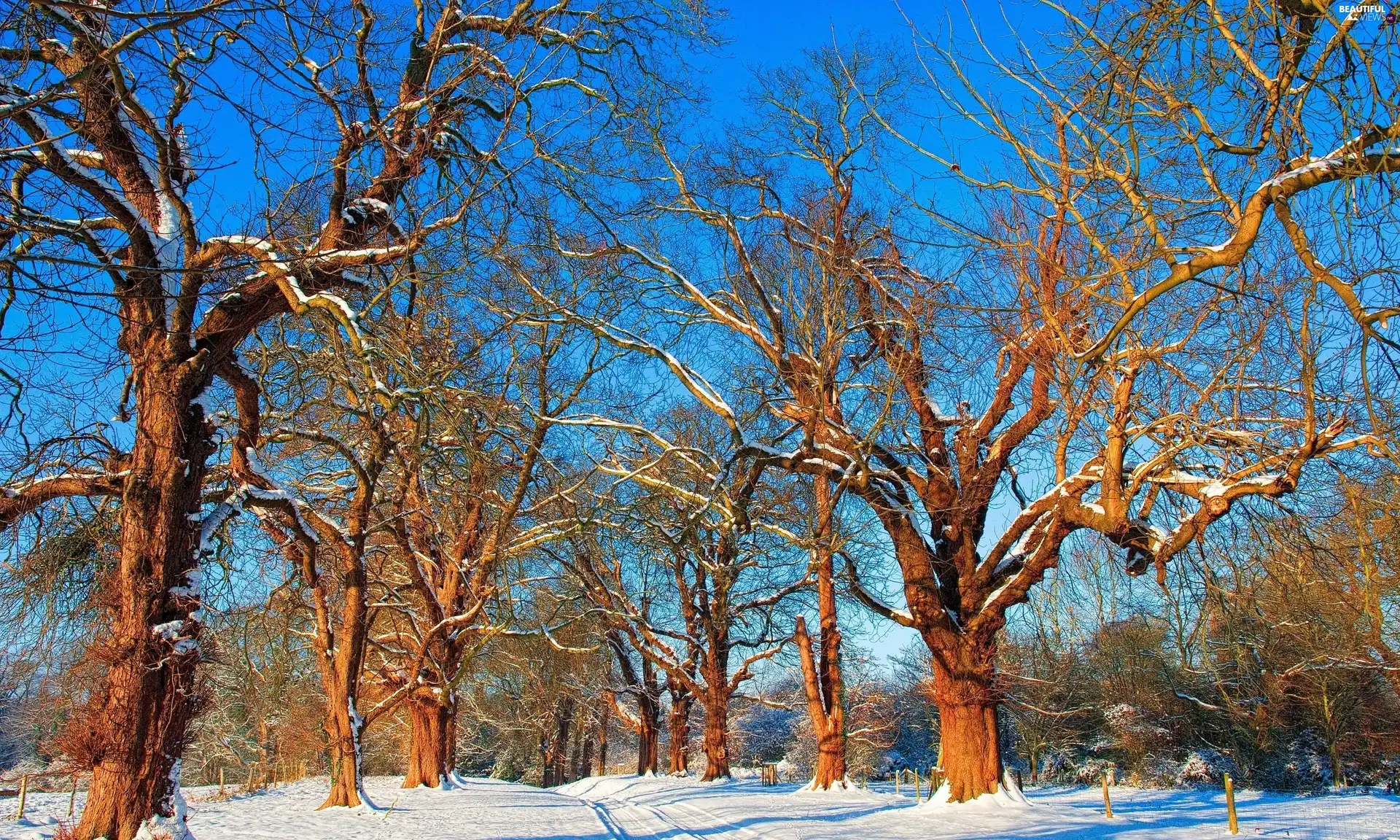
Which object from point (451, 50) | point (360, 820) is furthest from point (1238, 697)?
point (451, 50)

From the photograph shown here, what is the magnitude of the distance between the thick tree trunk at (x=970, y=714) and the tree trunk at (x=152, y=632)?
30.7 ft

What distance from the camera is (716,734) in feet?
79.2

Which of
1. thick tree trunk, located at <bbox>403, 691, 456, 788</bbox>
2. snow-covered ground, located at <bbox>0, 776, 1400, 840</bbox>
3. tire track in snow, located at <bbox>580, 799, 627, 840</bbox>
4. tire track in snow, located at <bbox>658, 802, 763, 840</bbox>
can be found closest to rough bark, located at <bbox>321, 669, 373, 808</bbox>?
snow-covered ground, located at <bbox>0, 776, 1400, 840</bbox>

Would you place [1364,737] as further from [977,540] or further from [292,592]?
[292,592]

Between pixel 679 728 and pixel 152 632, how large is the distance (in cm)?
2247

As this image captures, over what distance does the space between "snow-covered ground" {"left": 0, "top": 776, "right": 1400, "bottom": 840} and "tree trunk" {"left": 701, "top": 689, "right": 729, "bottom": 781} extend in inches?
117

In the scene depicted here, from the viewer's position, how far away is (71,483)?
6.42 metres

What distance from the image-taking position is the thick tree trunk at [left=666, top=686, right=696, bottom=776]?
2597 centimetres

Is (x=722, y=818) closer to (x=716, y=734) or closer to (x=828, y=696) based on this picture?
(x=828, y=696)

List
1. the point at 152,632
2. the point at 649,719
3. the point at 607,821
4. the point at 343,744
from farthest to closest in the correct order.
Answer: the point at 649,719 < the point at 607,821 < the point at 343,744 < the point at 152,632

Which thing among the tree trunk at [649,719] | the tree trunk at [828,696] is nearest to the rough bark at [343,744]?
the tree trunk at [828,696]

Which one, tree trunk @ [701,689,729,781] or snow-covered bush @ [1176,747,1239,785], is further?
snow-covered bush @ [1176,747,1239,785]

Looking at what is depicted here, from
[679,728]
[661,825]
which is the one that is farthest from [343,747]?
[679,728]

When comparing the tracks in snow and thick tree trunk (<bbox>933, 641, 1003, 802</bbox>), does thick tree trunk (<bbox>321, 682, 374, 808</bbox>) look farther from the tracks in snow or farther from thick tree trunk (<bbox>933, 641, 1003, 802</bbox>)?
thick tree trunk (<bbox>933, 641, 1003, 802</bbox>)
